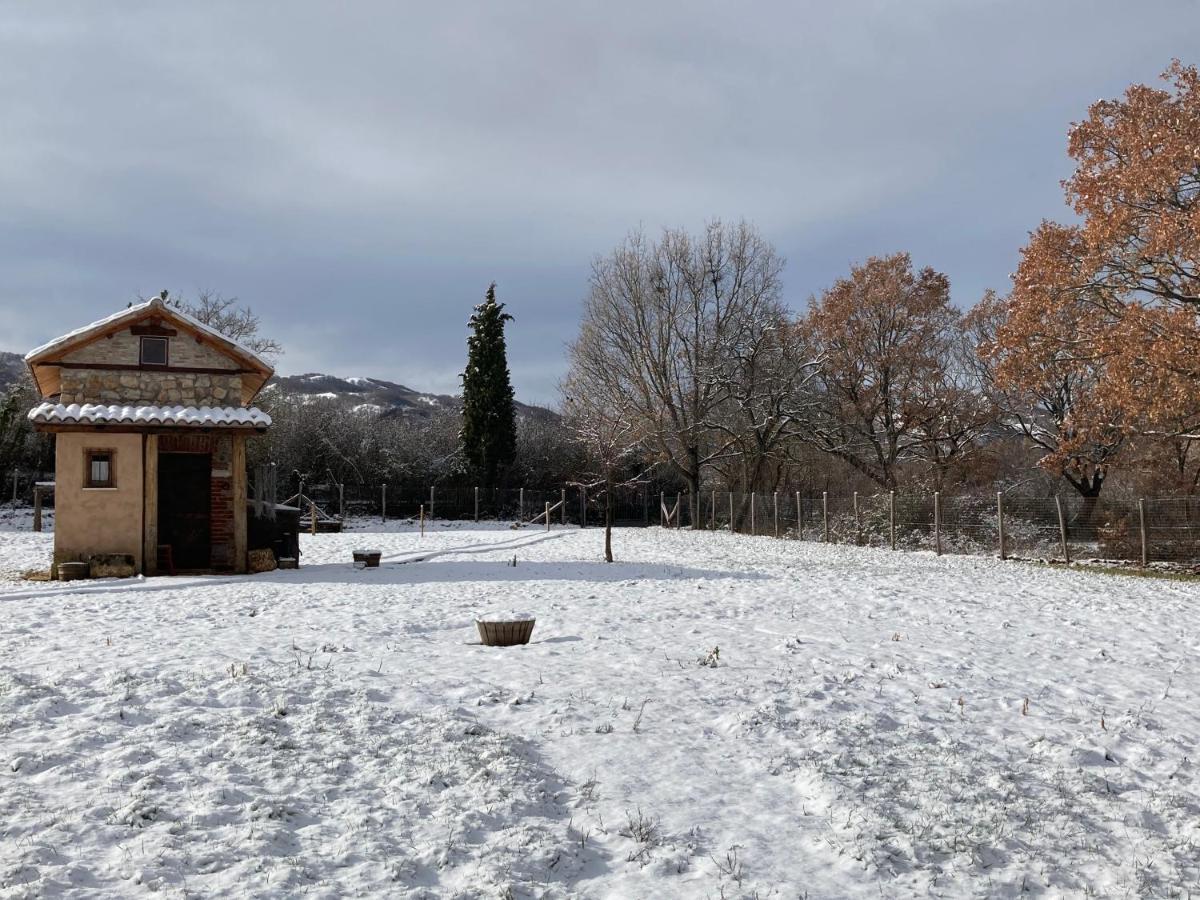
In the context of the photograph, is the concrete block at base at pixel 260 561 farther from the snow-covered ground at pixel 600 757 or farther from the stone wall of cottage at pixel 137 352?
the snow-covered ground at pixel 600 757

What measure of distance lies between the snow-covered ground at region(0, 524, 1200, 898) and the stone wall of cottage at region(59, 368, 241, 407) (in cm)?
683

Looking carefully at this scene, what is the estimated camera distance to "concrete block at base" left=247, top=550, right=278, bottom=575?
16203mm

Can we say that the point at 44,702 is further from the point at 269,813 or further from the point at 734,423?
the point at 734,423

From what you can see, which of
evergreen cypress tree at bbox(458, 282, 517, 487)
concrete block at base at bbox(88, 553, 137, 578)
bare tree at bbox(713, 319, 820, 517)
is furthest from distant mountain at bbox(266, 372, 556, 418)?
concrete block at base at bbox(88, 553, 137, 578)

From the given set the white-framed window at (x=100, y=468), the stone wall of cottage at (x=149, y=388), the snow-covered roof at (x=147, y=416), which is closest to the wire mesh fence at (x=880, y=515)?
the snow-covered roof at (x=147, y=416)

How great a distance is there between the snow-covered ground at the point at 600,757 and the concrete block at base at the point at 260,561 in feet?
20.4

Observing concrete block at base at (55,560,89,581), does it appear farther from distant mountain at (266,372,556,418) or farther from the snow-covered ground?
distant mountain at (266,372,556,418)

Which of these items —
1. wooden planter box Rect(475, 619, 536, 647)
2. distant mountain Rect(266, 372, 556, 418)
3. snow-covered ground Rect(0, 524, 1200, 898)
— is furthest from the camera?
distant mountain Rect(266, 372, 556, 418)

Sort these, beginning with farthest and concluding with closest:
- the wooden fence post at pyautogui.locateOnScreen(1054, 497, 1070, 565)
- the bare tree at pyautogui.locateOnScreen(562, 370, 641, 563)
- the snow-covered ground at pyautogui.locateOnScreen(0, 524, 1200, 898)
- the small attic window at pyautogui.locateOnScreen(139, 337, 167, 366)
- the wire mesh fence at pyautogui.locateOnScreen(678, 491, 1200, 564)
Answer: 1. the bare tree at pyautogui.locateOnScreen(562, 370, 641, 563)
2. the wooden fence post at pyautogui.locateOnScreen(1054, 497, 1070, 565)
3. the wire mesh fence at pyautogui.locateOnScreen(678, 491, 1200, 564)
4. the small attic window at pyautogui.locateOnScreen(139, 337, 167, 366)
5. the snow-covered ground at pyautogui.locateOnScreen(0, 524, 1200, 898)

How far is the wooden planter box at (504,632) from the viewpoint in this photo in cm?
832

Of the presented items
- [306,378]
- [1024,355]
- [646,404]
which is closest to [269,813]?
[1024,355]

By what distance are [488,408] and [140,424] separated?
25.6 m

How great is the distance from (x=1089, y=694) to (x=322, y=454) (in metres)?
37.3

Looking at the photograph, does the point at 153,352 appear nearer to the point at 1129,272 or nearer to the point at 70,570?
the point at 70,570
